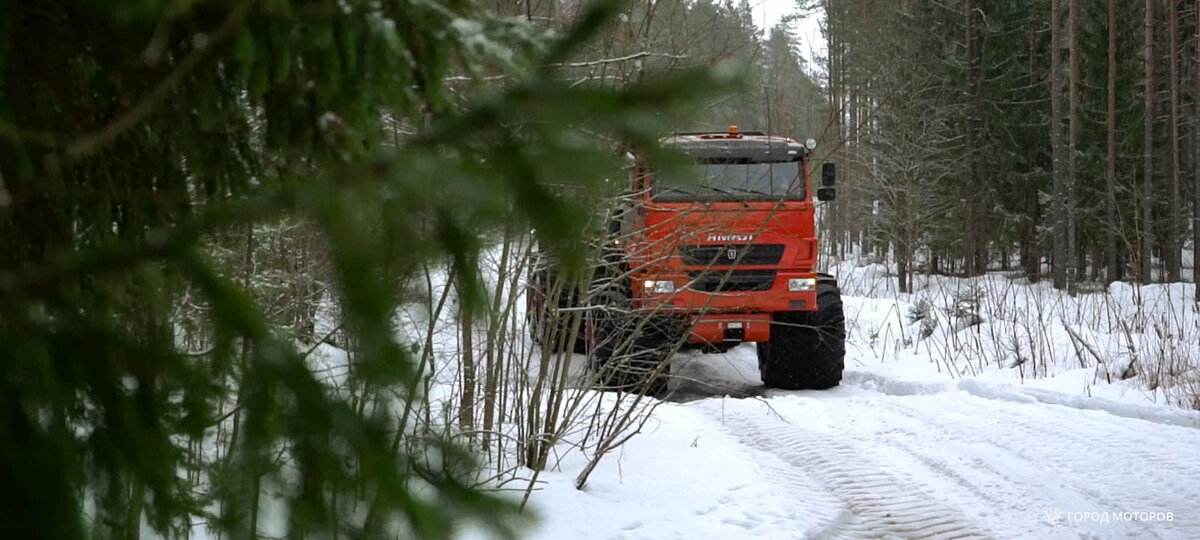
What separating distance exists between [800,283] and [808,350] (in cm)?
67

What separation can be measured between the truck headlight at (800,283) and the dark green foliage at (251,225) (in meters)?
7.77

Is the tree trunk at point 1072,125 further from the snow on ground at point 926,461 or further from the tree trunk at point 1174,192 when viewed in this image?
the snow on ground at point 926,461

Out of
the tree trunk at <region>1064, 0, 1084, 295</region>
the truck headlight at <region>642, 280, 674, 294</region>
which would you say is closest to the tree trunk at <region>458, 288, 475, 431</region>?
the truck headlight at <region>642, 280, 674, 294</region>

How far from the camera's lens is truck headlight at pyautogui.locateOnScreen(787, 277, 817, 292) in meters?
8.94

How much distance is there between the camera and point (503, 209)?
1.16 meters

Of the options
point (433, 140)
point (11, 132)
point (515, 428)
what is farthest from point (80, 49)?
point (515, 428)

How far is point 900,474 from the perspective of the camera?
220 inches

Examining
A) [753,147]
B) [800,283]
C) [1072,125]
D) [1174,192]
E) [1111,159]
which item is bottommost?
[800,283]

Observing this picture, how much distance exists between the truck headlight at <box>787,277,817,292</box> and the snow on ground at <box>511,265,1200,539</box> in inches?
41.3

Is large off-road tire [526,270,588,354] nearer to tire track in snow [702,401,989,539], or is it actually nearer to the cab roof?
tire track in snow [702,401,989,539]

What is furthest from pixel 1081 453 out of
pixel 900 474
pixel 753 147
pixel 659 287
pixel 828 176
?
pixel 753 147

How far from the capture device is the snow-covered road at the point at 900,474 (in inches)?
183

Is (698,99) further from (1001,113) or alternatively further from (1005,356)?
(1001,113)

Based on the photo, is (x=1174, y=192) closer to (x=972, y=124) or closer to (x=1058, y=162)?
(x=1058, y=162)
